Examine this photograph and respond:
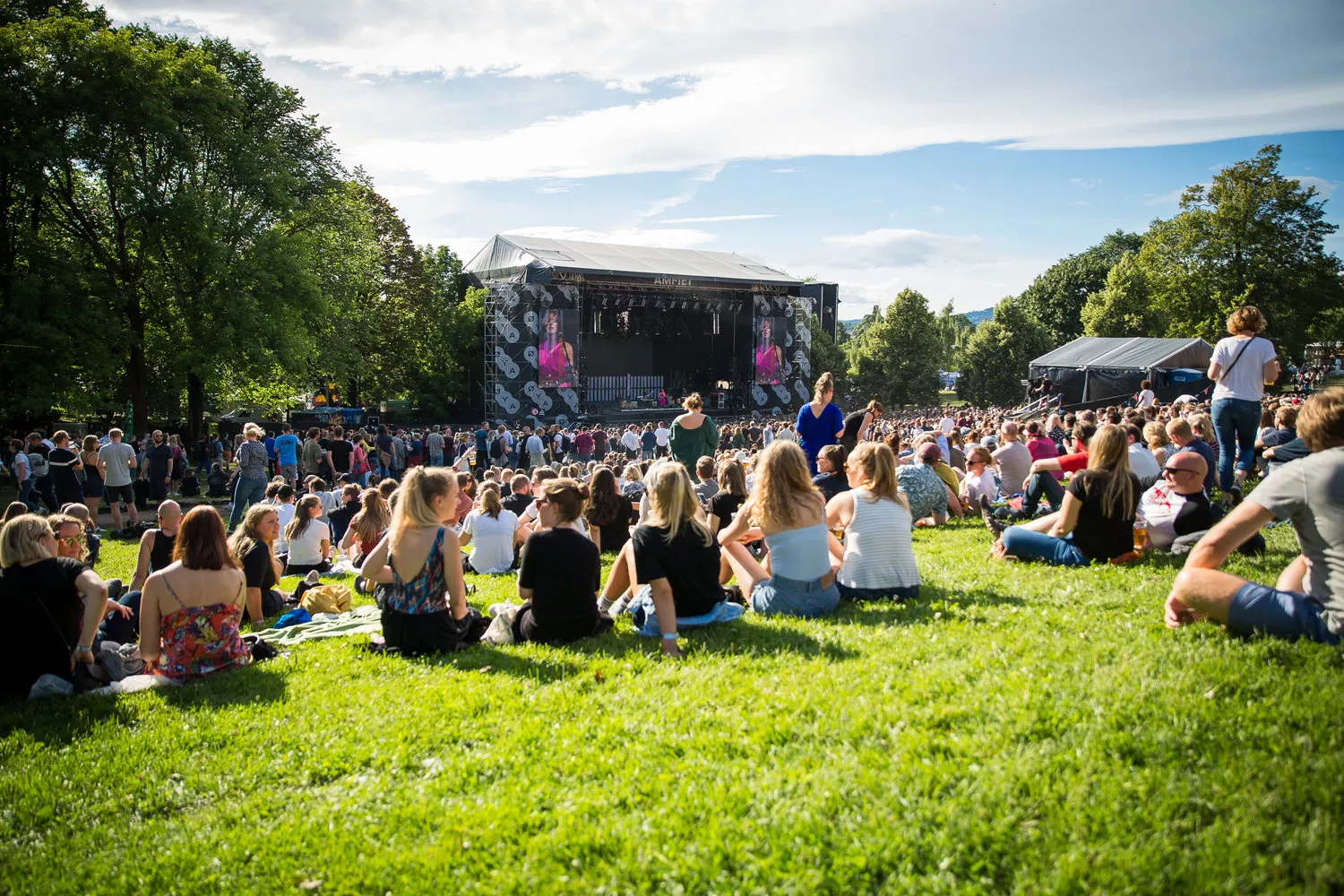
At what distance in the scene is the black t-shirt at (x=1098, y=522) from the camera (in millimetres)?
5457

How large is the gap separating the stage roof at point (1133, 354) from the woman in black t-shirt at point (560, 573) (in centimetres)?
2651

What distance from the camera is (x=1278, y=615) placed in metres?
3.44

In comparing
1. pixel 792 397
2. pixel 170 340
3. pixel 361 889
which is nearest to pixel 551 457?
pixel 170 340

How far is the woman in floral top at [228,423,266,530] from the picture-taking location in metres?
12.4

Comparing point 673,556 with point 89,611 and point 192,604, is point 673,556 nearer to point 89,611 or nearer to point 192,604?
point 192,604

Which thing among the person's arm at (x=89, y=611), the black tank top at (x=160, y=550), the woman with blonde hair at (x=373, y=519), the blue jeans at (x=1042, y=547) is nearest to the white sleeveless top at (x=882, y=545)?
the blue jeans at (x=1042, y=547)

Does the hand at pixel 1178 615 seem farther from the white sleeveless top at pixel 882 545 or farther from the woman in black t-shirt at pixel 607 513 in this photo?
the woman in black t-shirt at pixel 607 513

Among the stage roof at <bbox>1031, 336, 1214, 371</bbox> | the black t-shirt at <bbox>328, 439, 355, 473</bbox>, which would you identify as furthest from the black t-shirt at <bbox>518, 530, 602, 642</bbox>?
the stage roof at <bbox>1031, 336, 1214, 371</bbox>

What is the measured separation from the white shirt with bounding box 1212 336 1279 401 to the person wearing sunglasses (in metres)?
1.63

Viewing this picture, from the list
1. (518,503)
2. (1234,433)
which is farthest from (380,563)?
(1234,433)

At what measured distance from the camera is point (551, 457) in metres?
22.2

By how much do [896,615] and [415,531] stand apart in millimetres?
2940

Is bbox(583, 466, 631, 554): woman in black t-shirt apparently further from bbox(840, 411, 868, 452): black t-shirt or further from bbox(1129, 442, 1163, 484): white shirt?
bbox(1129, 442, 1163, 484): white shirt

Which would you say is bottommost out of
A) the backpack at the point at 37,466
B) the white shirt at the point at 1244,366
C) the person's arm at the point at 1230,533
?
the backpack at the point at 37,466
